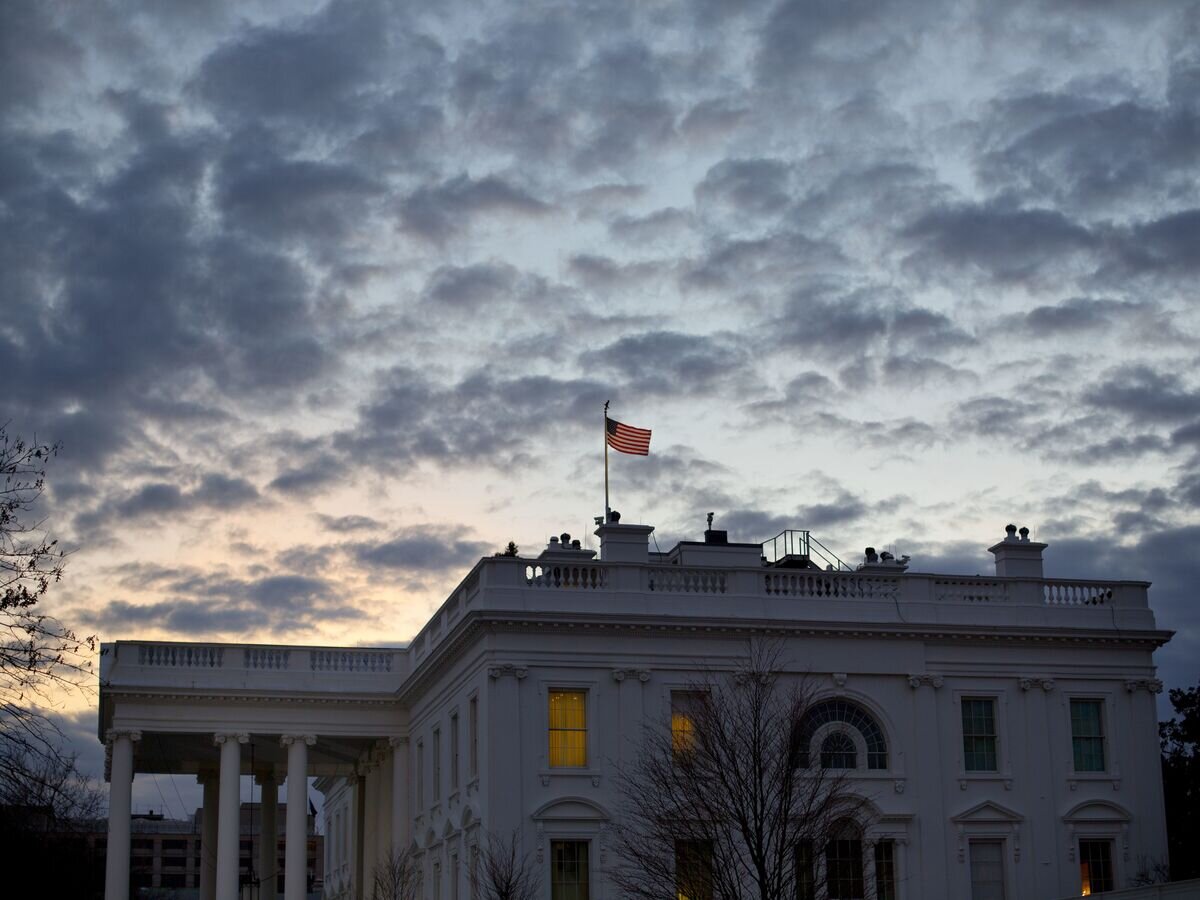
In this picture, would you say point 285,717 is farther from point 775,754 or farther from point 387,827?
point 775,754

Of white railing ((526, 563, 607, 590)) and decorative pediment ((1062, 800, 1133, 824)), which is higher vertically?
white railing ((526, 563, 607, 590))

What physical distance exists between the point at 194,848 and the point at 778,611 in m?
162

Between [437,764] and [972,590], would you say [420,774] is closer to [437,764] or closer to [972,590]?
[437,764]

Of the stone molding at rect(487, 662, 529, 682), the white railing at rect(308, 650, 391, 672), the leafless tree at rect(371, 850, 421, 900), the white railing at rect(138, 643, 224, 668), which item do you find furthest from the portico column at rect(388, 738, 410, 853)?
the stone molding at rect(487, 662, 529, 682)

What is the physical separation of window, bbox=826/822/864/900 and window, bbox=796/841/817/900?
136 cm

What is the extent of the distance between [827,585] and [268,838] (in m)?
29.3

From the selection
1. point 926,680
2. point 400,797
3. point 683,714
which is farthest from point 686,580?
point 400,797

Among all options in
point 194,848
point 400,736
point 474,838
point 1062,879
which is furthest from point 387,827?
point 194,848

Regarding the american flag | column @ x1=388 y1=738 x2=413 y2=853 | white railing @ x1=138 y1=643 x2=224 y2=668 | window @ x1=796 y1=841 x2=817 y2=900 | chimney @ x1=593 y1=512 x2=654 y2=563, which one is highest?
the american flag

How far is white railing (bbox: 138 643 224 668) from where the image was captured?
57.5m

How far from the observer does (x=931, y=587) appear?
1943 inches

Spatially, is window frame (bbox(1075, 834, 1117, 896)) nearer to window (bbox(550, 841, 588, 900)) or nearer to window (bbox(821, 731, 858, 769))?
window (bbox(821, 731, 858, 769))

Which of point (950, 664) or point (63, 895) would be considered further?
point (63, 895)

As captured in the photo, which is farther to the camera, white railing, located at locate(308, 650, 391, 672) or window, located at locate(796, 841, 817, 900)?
white railing, located at locate(308, 650, 391, 672)
